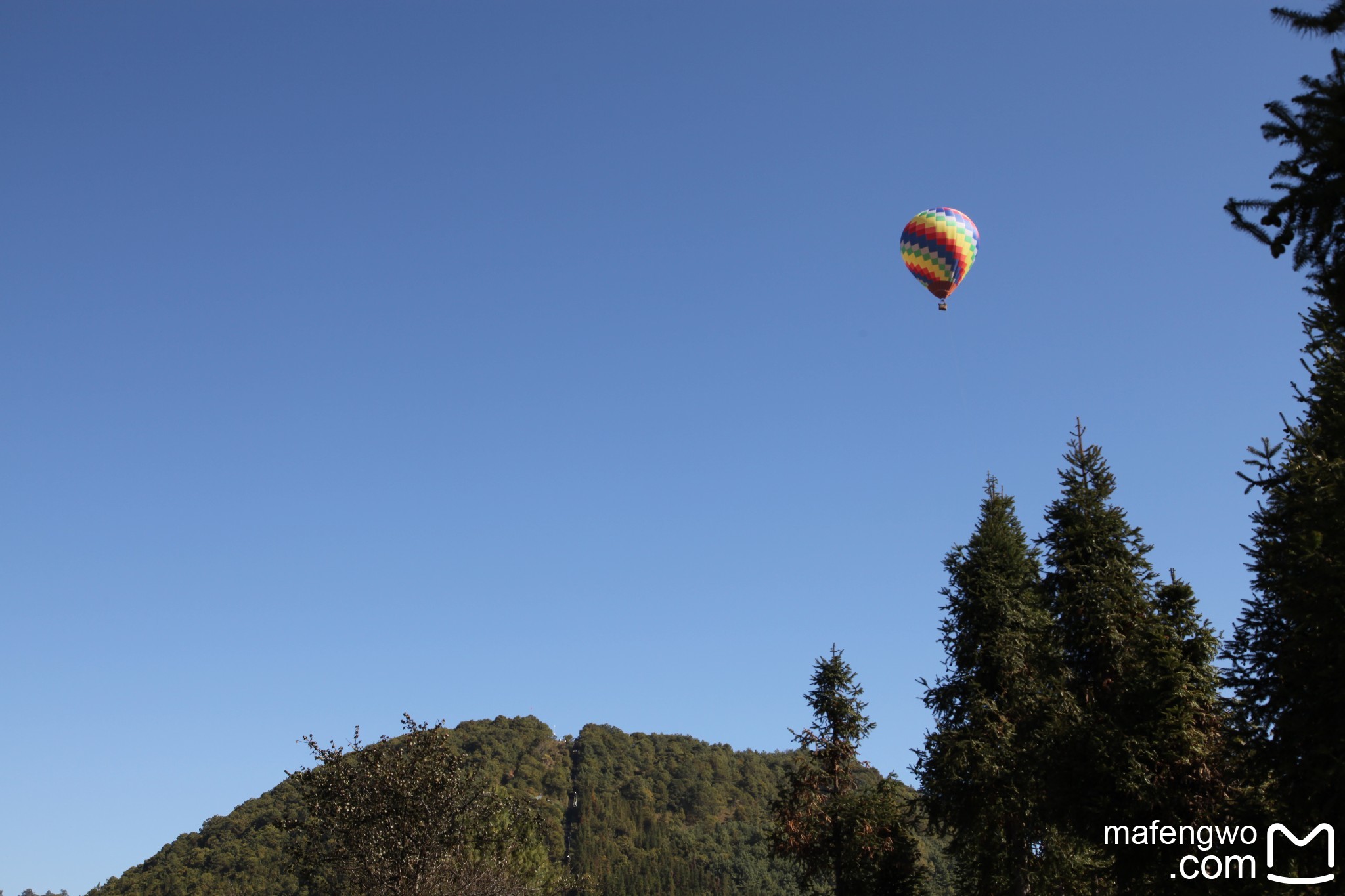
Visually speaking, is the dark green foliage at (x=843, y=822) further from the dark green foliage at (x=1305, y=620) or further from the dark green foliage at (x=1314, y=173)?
the dark green foliage at (x=1314, y=173)

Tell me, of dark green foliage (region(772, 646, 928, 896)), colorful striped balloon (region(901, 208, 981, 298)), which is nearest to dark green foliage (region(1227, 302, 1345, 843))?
dark green foliage (region(772, 646, 928, 896))

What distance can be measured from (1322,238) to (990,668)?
1055 inches

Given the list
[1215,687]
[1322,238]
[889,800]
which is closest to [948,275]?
[889,800]

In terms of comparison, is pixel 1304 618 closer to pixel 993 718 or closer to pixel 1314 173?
pixel 1314 173

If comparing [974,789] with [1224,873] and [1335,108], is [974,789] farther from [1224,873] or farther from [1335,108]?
[1335,108]

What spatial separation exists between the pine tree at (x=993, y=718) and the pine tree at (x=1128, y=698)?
4.86ft

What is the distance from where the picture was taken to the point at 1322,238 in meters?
9.64
